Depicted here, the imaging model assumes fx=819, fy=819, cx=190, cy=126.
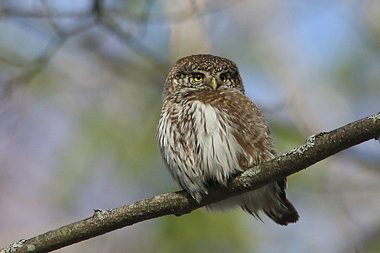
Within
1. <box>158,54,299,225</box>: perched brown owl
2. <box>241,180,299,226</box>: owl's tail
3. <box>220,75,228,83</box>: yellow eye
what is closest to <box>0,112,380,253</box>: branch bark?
<box>158,54,299,225</box>: perched brown owl

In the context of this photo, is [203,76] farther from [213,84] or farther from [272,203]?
[272,203]

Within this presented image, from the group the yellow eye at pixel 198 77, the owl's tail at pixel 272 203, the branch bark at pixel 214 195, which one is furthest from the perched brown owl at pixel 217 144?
the yellow eye at pixel 198 77

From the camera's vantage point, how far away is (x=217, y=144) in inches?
174

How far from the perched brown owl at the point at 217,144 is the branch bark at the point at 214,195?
0.39ft

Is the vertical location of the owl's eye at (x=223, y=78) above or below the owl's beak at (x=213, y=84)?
above

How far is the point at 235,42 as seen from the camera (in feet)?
31.3

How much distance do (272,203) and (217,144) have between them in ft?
1.98

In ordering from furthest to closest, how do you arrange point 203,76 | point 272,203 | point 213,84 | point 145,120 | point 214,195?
1. point 145,120
2. point 203,76
3. point 213,84
4. point 272,203
5. point 214,195

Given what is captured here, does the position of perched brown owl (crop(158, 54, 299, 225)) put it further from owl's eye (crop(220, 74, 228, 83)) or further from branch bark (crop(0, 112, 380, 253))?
owl's eye (crop(220, 74, 228, 83))

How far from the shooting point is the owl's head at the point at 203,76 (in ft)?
17.2

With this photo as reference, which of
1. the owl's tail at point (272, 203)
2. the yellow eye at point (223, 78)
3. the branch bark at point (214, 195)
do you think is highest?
the yellow eye at point (223, 78)

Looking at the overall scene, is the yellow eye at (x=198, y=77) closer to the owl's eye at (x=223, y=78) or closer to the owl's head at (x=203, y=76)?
the owl's head at (x=203, y=76)

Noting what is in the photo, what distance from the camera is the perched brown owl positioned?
14.4 feet

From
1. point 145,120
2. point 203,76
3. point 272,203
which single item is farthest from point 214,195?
point 145,120
